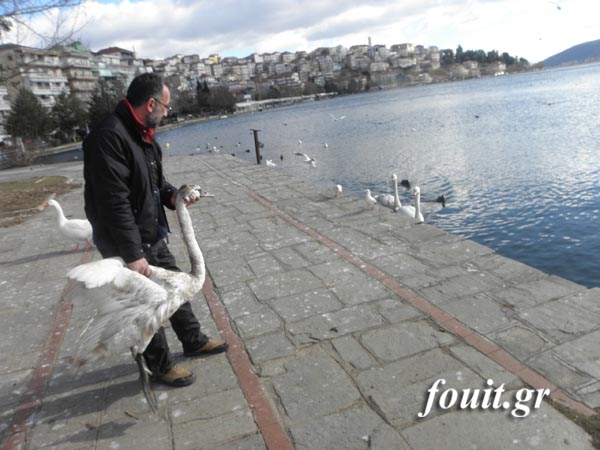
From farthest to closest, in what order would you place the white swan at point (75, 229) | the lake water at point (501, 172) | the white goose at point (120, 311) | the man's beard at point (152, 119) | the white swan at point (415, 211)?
the white swan at point (415, 211), the lake water at point (501, 172), the white swan at point (75, 229), the man's beard at point (152, 119), the white goose at point (120, 311)

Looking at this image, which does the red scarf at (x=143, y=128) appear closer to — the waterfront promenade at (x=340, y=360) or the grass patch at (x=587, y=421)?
the waterfront promenade at (x=340, y=360)

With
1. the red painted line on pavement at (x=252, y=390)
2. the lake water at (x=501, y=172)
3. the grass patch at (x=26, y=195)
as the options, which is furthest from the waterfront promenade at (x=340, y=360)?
the grass patch at (x=26, y=195)

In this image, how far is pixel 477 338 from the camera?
3338 millimetres

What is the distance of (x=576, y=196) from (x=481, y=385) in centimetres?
997

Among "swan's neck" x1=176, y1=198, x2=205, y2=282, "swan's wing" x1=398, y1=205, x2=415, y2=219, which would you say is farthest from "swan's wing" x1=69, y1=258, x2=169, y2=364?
"swan's wing" x1=398, y1=205, x2=415, y2=219

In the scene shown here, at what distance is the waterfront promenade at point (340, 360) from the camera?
2586mm

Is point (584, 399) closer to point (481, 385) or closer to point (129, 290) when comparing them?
point (481, 385)

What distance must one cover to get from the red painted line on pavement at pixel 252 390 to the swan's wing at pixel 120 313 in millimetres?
838

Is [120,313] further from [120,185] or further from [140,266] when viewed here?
[120,185]

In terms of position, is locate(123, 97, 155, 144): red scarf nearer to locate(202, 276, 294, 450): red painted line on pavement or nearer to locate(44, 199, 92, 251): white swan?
locate(202, 276, 294, 450): red painted line on pavement

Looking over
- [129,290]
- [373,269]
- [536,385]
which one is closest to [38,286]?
[129,290]

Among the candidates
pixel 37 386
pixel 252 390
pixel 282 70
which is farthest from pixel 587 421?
pixel 282 70

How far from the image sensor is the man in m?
2.65

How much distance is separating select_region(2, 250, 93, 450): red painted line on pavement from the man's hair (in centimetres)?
125
